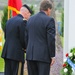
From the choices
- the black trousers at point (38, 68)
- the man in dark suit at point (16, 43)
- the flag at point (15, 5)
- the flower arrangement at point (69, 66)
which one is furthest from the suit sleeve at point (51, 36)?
the flag at point (15, 5)

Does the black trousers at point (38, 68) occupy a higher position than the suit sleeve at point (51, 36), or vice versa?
the suit sleeve at point (51, 36)

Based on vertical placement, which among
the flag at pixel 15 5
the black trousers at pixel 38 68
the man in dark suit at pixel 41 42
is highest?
the flag at pixel 15 5

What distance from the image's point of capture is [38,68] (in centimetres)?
718

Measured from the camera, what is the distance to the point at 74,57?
7.29 m

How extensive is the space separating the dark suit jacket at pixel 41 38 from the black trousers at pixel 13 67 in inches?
34.1

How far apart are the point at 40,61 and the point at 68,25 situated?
110 cm

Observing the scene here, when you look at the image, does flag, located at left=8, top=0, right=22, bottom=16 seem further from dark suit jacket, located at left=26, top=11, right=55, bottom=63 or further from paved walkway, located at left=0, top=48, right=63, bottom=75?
dark suit jacket, located at left=26, top=11, right=55, bottom=63

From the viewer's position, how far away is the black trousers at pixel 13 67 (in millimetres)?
8016

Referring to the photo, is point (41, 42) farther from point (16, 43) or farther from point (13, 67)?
point (13, 67)

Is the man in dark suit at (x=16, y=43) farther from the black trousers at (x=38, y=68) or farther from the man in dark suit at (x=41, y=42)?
the black trousers at (x=38, y=68)

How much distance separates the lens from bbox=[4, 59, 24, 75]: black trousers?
8.02m

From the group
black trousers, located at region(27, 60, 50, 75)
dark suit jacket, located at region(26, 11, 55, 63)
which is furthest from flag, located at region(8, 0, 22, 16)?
black trousers, located at region(27, 60, 50, 75)

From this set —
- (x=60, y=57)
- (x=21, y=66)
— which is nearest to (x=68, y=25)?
(x=21, y=66)

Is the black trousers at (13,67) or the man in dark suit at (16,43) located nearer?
the man in dark suit at (16,43)
